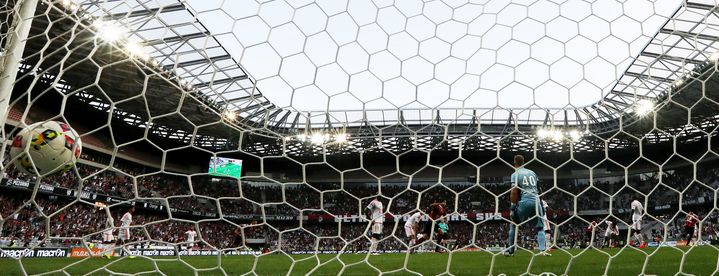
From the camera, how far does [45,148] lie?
2600mm

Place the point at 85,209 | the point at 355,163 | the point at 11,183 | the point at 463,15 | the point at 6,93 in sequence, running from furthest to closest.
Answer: the point at 85,209 < the point at 11,183 < the point at 355,163 < the point at 463,15 < the point at 6,93

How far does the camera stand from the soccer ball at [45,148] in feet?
8.21

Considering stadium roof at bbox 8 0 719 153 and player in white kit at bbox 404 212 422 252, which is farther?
player in white kit at bbox 404 212 422 252

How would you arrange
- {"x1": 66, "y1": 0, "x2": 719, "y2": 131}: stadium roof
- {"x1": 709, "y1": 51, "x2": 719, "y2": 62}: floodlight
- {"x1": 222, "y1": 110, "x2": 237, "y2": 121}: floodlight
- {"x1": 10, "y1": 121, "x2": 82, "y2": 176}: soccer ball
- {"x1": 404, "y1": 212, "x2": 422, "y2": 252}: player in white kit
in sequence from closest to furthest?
{"x1": 10, "y1": 121, "x2": 82, "y2": 176}: soccer ball < {"x1": 709, "y1": 51, "x2": 719, "y2": 62}: floodlight < {"x1": 66, "y1": 0, "x2": 719, "y2": 131}: stadium roof < {"x1": 222, "y1": 110, "x2": 237, "y2": 121}: floodlight < {"x1": 404, "y1": 212, "x2": 422, "y2": 252}: player in white kit

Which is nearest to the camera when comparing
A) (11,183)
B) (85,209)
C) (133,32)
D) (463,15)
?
(133,32)

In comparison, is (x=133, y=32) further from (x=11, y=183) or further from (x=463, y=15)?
(x=11, y=183)

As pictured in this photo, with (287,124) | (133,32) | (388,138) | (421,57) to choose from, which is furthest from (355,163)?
(133,32)

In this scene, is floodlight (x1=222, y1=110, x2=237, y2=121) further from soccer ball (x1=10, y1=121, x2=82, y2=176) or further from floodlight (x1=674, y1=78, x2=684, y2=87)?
floodlight (x1=674, y1=78, x2=684, y2=87)

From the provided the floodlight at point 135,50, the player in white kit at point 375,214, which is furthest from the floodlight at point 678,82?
the floodlight at point 135,50

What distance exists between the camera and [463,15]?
3.35 metres

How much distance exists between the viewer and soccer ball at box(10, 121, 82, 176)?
250cm

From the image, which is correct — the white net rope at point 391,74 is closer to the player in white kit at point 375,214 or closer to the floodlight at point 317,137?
the floodlight at point 317,137

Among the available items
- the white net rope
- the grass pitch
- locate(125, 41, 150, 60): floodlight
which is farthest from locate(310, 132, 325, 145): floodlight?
locate(125, 41, 150, 60): floodlight

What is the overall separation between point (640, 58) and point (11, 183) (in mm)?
18489
